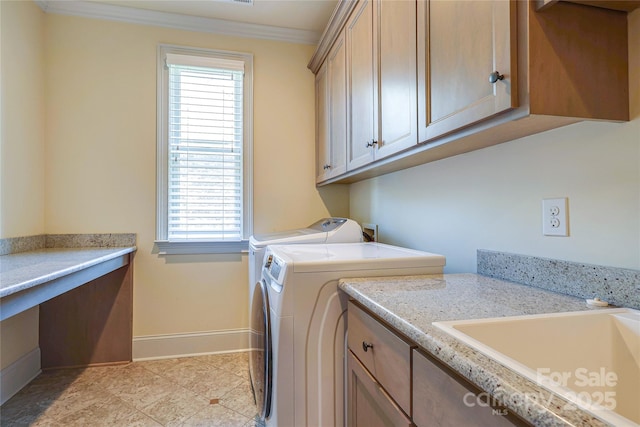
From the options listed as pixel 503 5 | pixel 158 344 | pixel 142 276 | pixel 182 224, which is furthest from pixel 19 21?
pixel 503 5

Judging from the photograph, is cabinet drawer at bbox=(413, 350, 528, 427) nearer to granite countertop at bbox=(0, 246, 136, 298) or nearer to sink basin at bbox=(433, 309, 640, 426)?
sink basin at bbox=(433, 309, 640, 426)

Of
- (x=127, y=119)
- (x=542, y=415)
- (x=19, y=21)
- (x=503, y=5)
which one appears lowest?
(x=542, y=415)

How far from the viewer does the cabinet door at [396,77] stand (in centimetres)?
117

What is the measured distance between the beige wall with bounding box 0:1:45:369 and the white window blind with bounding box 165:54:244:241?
32.3 inches

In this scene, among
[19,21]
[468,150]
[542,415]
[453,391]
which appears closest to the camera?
[542,415]

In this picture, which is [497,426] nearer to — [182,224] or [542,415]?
[542,415]

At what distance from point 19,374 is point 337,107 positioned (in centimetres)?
261

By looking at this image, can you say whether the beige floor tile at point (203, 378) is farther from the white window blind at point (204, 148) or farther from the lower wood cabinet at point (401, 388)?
the lower wood cabinet at point (401, 388)

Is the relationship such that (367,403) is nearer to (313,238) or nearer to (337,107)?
(313,238)

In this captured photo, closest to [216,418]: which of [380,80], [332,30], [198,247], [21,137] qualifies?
[198,247]

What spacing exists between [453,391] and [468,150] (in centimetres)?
101

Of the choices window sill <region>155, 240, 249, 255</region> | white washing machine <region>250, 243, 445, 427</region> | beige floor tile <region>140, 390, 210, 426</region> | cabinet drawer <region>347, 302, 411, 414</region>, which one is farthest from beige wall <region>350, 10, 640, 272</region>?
beige floor tile <region>140, 390, 210, 426</region>

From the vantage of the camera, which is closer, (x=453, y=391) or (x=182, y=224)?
(x=453, y=391)

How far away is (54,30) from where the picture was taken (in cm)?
226
